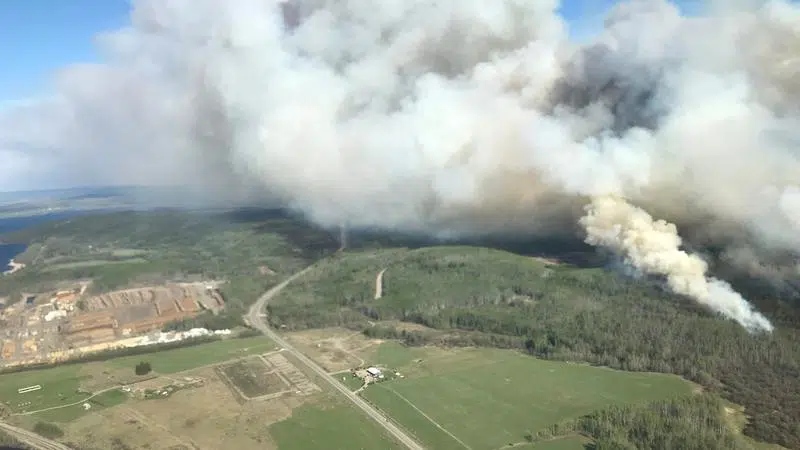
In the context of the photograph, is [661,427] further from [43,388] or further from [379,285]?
[43,388]

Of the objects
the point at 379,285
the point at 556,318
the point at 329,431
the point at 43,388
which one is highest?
the point at 556,318

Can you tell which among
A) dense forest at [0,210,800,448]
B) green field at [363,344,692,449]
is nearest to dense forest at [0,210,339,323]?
dense forest at [0,210,800,448]

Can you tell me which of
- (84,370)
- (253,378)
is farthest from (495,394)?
(84,370)

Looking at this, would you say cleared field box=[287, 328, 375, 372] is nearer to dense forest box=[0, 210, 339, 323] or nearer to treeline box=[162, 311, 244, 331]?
treeline box=[162, 311, 244, 331]

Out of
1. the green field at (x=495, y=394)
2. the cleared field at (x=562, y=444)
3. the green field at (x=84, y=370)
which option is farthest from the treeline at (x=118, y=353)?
the cleared field at (x=562, y=444)

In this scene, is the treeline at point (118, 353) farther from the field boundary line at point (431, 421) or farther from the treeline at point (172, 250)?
the field boundary line at point (431, 421)

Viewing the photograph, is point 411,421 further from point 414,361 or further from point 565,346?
point 565,346
